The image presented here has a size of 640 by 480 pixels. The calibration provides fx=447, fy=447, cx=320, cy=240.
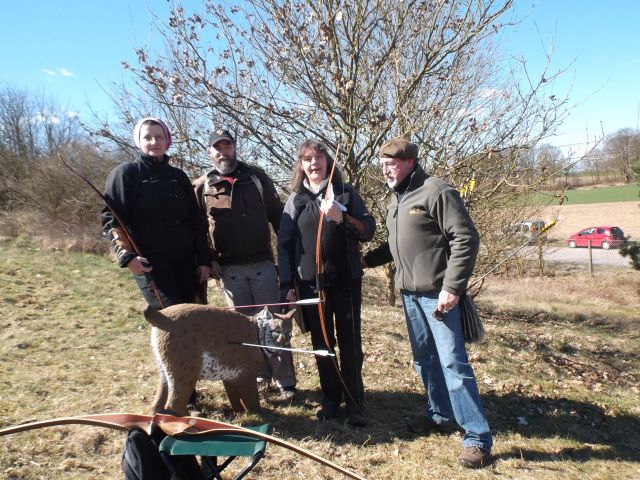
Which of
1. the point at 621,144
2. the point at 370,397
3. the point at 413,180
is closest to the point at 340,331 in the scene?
the point at 370,397

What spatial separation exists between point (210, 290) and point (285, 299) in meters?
5.83

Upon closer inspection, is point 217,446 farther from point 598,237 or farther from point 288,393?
point 598,237

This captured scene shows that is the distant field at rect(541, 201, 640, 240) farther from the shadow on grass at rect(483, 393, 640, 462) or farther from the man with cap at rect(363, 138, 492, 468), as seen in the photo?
the man with cap at rect(363, 138, 492, 468)

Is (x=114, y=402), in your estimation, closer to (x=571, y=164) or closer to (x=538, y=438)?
(x=538, y=438)

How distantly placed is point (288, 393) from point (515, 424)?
71.3 inches

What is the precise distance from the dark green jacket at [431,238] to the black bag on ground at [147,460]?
1.67 metres

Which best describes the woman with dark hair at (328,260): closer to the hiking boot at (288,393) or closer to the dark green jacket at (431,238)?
the dark green jacket at (431,238)

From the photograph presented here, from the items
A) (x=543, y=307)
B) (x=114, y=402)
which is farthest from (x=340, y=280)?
(x=543, y=307)

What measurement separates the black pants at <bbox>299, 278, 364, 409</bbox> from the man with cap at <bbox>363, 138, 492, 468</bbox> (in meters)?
0.40

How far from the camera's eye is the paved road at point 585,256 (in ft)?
61.9

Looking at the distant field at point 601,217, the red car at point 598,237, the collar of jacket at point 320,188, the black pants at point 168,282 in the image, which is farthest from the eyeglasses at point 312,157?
the distant field at point 601,217

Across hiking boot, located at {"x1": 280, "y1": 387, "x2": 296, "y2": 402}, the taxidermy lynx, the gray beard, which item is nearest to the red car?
hiking boot, located at {"x1": 280, "y1": 387, "x2": 296, "y2": 402}

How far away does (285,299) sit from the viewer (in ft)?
10.1

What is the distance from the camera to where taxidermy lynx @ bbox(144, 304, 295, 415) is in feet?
Result: 8.58
